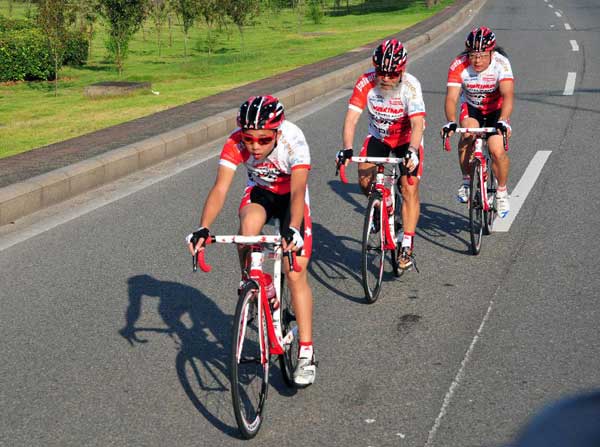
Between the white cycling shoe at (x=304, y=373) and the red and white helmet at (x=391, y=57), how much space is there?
2571 mm

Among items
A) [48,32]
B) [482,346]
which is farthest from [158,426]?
[48,32]

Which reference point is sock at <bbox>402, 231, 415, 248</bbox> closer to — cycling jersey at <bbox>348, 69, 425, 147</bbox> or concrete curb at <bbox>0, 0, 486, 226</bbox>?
cycling jersey at <bbox>348, 69, 425, 147</bbox>

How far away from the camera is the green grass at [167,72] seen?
14172 millimetres

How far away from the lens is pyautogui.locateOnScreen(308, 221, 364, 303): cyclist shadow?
7.06 metres

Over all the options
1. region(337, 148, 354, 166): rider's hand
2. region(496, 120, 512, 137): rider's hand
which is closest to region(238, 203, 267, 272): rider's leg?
region(337, 148, 354, 166): rider's hand

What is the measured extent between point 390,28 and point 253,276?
29738 mm

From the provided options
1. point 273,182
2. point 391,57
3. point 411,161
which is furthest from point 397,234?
point 273,182

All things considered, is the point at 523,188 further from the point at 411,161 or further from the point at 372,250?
the point at 411,161

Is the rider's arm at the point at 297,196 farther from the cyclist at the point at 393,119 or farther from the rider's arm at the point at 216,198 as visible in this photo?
the cyclist at the point at 393,119

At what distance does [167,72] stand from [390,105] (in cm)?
1522

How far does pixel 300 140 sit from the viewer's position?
5.01m

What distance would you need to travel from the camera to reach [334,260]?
758 centimetres

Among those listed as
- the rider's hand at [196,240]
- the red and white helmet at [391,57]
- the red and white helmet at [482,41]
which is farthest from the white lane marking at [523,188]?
the rider's hand at [196,240]

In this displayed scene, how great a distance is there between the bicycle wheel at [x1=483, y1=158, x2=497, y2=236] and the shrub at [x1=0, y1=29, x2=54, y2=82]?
47.7 feet
